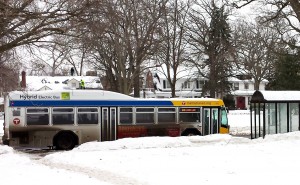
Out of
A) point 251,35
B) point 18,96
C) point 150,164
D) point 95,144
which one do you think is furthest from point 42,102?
point 251,35

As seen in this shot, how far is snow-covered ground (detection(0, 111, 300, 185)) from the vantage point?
35.3 ft

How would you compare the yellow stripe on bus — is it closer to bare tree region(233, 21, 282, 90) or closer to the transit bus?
the transit bus

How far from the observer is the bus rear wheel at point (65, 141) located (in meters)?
22.8

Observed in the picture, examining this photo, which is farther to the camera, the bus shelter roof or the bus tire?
the bus tire

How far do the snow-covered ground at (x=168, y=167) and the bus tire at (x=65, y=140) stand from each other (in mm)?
4546

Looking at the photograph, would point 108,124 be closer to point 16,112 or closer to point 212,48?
point 16,112

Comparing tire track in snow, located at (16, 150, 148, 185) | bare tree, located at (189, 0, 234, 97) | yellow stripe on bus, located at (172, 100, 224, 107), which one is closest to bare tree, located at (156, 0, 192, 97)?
bare tree, located at (189, 0, 234, 97)

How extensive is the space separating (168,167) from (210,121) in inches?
503

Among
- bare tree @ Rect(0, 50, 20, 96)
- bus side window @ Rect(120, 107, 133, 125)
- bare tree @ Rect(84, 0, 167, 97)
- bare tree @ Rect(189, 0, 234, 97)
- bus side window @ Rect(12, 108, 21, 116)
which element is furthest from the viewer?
bare tree @ Rect(189, 0, 234, 97)

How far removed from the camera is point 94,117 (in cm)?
2333

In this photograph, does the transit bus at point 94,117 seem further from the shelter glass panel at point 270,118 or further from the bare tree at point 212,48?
the bare tree at point 212,48

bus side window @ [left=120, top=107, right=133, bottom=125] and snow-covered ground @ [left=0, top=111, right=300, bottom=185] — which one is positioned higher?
bus side window @ [left=120, top=107, right=133, bottom=125]

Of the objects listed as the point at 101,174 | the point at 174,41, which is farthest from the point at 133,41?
the point at 101,174

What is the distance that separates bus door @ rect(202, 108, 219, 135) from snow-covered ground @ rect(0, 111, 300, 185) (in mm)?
7211
